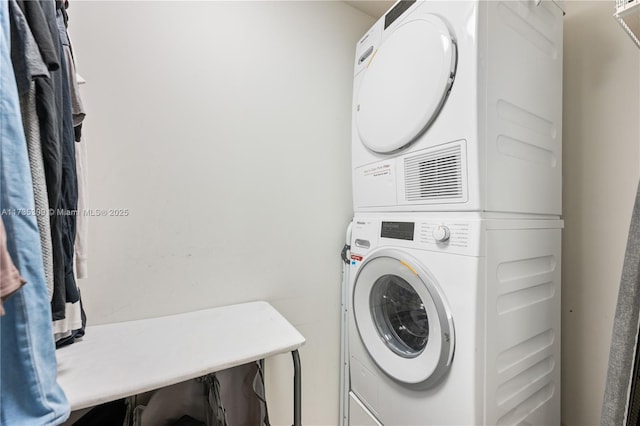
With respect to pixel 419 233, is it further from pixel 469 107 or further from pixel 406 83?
pixel 406 83

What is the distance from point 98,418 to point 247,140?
1174 millimetres

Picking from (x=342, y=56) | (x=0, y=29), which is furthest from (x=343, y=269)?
(x=0, y=29)

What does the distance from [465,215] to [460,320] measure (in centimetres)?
32

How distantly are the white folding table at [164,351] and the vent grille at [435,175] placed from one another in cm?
66

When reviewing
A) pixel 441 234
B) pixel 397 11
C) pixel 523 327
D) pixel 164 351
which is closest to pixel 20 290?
pixel 164 351

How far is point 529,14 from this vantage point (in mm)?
894

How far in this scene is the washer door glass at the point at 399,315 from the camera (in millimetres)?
1026

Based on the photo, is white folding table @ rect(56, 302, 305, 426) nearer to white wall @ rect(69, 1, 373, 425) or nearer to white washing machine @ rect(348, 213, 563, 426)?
white wall @ rect(69, 1, 373, 425)

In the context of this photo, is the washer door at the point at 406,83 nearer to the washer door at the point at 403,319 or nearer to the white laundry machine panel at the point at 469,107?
the white laundry machine panel at the point at 469,107

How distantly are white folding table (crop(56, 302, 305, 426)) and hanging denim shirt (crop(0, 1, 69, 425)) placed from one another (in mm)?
149

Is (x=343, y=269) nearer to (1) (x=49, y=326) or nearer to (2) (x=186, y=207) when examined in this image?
(2) (x=186, y=207)

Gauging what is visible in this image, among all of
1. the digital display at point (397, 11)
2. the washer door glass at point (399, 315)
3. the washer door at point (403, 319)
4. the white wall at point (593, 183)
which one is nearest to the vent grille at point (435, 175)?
the washer door at point (403, 319)

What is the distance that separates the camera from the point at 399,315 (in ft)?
3.76

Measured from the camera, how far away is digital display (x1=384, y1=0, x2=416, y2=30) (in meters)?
1.03
